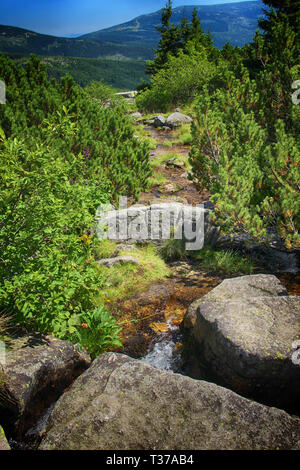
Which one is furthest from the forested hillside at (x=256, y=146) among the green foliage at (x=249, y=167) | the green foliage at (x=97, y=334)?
the green foliage at (x=97, y=334)

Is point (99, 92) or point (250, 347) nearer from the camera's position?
point (250, 347)

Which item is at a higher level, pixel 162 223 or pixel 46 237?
pixel 46 237

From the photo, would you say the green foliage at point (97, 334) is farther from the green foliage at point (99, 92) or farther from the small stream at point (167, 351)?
the green foliage at point (99, 92)

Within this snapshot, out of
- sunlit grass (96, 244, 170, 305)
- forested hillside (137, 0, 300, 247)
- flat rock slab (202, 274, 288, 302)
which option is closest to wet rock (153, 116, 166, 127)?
forested hillside (137, 0, 300, 247)

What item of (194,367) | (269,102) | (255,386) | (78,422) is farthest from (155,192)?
(78,422)

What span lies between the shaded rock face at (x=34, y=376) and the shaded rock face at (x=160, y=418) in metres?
0.54

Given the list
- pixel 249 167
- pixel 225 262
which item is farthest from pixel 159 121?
pixel 225 262

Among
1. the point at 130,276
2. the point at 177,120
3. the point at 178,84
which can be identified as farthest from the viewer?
the point at 178,84

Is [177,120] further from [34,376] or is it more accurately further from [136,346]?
[34,376]

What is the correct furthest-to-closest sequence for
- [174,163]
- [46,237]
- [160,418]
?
[174,163] → [46,237] → [160,418]

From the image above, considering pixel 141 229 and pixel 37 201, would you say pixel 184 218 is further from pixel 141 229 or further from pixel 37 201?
pixel 37 201

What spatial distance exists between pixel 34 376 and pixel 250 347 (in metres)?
2.51

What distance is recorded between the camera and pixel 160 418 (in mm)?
2670
